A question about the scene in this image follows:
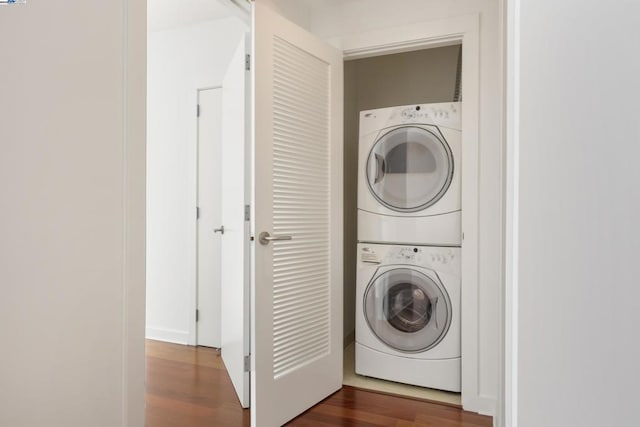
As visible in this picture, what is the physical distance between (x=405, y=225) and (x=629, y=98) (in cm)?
239

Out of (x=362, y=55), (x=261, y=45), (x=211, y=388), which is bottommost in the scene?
(x=211, y=388)

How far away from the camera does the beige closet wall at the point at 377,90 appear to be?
3480mm

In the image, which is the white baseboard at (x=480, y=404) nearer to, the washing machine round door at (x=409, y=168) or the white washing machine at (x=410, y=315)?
the white washing machine at (x=410, y=315)

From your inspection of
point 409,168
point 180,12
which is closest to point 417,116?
point 409,168

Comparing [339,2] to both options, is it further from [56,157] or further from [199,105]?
[56,157]

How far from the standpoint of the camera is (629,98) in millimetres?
133

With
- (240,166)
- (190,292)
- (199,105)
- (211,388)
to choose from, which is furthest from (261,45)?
(190,292)

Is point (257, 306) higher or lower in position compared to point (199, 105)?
lower

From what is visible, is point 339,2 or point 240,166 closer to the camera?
point 240,166

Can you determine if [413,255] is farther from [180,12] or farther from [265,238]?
[180,12]

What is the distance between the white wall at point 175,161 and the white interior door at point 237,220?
0.88 meters

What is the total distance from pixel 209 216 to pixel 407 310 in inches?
75.7

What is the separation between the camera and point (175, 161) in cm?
347

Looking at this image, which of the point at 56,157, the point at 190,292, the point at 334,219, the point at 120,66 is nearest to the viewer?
the point at 56,157
